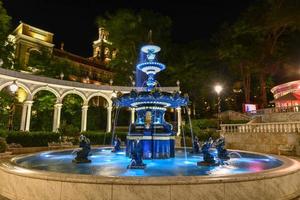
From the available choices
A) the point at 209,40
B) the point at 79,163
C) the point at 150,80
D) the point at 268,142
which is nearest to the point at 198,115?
the point at 209,40

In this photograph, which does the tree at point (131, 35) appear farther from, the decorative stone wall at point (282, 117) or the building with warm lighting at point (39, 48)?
the decorative stone wall at point (282, 117)

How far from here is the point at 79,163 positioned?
29.0ft

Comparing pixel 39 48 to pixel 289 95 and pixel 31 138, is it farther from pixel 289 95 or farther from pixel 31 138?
pixel 289 95

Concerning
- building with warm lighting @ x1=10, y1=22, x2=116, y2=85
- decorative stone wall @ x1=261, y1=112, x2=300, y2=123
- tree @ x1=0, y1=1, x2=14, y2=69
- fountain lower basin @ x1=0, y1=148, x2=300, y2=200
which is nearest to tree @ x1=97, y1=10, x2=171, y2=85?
building with warm lighting @ x1=10, y1=22, x2=116, y2=85

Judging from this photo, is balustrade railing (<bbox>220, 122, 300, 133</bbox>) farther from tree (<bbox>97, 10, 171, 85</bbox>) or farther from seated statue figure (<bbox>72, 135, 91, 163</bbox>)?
tree (<bbox>97, 10, 171, 85</bbox>)

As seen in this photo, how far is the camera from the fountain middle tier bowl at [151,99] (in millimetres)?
10727

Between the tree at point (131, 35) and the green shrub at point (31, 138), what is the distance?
16178mm

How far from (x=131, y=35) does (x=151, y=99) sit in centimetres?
2409

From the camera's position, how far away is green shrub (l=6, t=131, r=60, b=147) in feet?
56.9

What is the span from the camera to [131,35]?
32.9 m

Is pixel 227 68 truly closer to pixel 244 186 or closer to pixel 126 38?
pixel 126 38

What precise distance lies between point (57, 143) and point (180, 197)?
16.5 metres

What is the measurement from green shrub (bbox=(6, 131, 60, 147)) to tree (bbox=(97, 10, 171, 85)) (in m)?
16.2

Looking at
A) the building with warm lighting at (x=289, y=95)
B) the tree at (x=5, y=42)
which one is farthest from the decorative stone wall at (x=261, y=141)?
the tree at (x=5, y=42)
